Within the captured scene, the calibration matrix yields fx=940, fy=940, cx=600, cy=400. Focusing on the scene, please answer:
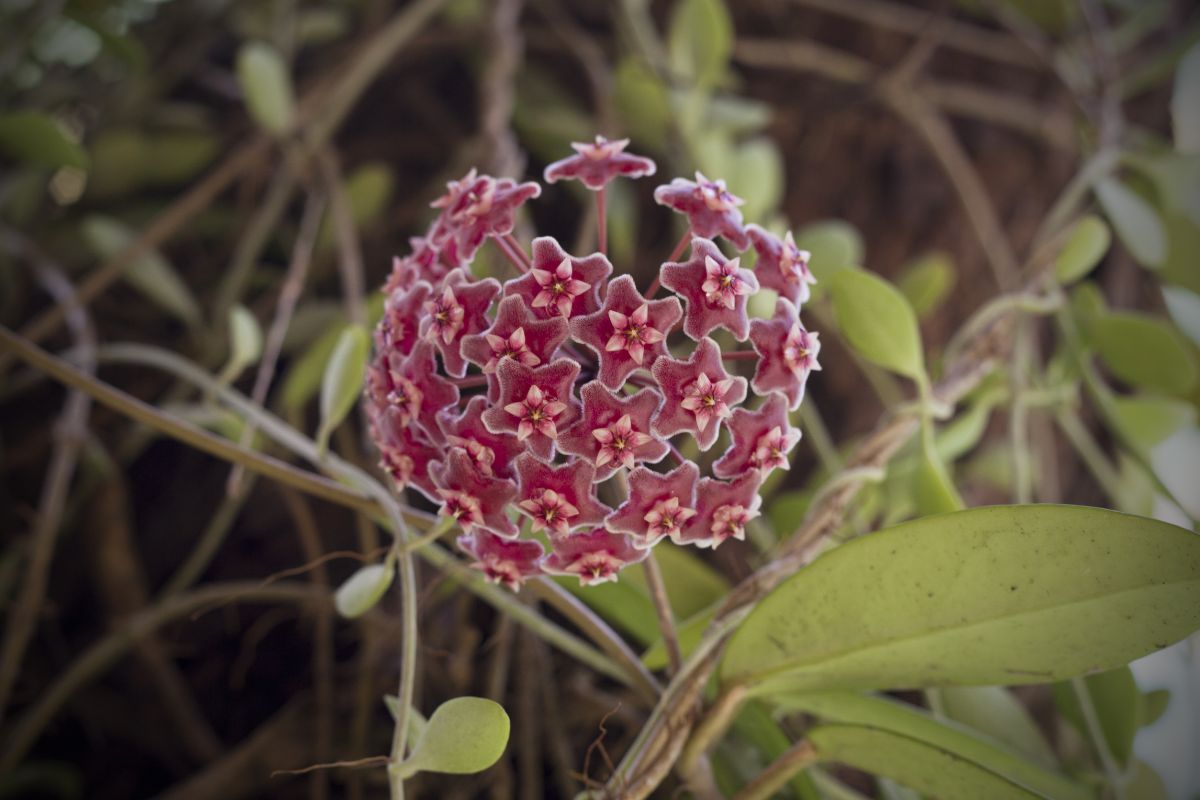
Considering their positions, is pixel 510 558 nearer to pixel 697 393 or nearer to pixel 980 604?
pixel 697 393

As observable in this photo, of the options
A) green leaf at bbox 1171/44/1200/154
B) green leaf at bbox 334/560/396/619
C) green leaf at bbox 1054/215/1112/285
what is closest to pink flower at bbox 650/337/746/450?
green leaf at bbox 334/560/396/619

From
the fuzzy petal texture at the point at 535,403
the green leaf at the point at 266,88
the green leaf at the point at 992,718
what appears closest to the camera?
the fuzzy petal texture at the point at 535,403

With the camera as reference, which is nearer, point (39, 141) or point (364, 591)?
point (364, 591)

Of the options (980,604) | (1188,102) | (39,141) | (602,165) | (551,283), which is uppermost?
(1188,102)

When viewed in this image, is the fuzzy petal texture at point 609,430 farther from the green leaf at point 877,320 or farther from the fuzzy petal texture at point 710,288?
the green leaf at point 877,320

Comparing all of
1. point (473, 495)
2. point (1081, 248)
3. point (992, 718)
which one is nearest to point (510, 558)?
point (473, 495)

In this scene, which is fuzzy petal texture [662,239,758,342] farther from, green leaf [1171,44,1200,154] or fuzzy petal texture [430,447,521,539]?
green leaf [1171,44,1200,154]

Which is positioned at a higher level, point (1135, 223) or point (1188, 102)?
point (1188, 102)

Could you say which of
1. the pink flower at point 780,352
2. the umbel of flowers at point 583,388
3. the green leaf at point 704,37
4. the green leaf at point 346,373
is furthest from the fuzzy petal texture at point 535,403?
the green leaf at point 704,37
